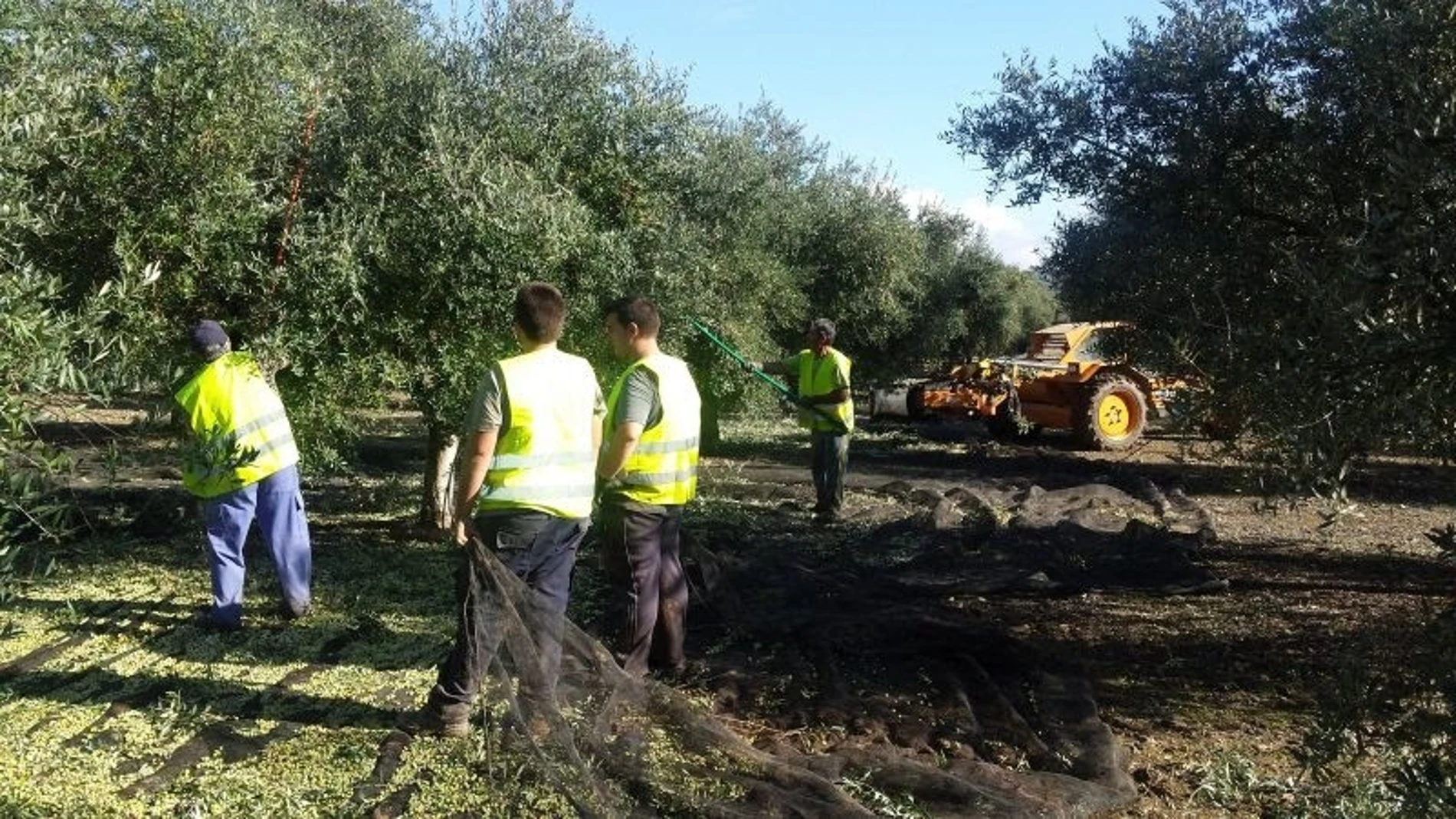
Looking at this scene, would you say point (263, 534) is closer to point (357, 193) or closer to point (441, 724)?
point (357, 193)

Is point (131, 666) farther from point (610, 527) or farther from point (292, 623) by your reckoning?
point (610, 527)

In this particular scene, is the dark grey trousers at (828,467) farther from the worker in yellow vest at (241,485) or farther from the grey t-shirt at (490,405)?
the grey t-shirt at (490,405)

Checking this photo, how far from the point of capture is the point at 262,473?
667 centimetres

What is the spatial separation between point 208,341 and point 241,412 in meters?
0.40

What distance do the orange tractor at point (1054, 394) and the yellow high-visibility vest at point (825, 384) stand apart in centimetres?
793

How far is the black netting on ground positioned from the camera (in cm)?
412

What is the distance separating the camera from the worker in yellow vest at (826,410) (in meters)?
10.5

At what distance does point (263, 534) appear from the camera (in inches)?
271

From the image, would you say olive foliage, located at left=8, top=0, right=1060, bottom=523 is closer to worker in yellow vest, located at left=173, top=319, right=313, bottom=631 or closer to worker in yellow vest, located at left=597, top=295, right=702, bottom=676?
worker in yellow vest, located at left=173, top=319, right=313, bottom=631

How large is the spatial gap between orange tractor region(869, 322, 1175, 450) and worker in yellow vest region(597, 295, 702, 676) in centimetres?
1290

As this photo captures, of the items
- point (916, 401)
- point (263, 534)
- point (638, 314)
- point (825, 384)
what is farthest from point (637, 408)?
point (916, 401)

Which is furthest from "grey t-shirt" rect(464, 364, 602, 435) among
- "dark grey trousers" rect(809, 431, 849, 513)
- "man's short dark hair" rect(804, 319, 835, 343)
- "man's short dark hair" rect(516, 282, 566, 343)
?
"dark grey trousers" rect(809, 431, 849, 513)

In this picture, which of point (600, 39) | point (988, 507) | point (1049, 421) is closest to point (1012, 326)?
point (1049, 421)

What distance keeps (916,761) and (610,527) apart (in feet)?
5.82
